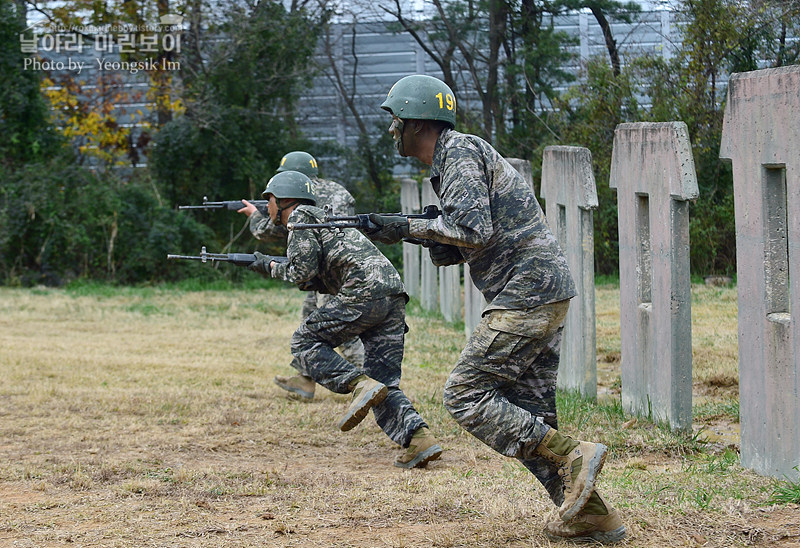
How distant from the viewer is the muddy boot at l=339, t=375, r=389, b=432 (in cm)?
584

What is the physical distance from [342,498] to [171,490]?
101 cm

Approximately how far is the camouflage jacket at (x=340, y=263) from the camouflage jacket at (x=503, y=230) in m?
2.19

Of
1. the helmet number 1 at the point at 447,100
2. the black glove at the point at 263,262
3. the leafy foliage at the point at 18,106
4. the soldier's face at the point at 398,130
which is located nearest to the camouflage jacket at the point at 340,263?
the black glove at the point at 263,262

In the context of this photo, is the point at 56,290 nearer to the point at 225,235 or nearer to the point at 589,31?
the point at 225,235

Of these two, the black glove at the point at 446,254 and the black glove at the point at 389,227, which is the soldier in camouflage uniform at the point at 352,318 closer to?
the black glove at the point at 446,254

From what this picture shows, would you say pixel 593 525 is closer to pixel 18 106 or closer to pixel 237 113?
pixel 237 113

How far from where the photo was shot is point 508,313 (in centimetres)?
434

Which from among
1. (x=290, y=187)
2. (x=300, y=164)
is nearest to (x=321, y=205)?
(x=300, y=164)

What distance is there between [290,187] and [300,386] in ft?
7.09

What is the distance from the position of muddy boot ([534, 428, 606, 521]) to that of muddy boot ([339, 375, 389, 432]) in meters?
1.74

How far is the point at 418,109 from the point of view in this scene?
180 inches

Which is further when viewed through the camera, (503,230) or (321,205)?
(321,205)

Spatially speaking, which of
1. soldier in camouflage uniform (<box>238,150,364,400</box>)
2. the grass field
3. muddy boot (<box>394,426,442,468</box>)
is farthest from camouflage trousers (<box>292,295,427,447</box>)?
soldier in camouflage uniform (<box>238,150,364,400</box>)

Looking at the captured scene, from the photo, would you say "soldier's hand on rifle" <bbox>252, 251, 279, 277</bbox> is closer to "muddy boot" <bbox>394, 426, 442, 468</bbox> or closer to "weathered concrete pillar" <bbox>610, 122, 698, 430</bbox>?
"muddy boot" <bbox>394, 426, 442, 468</bbox>
